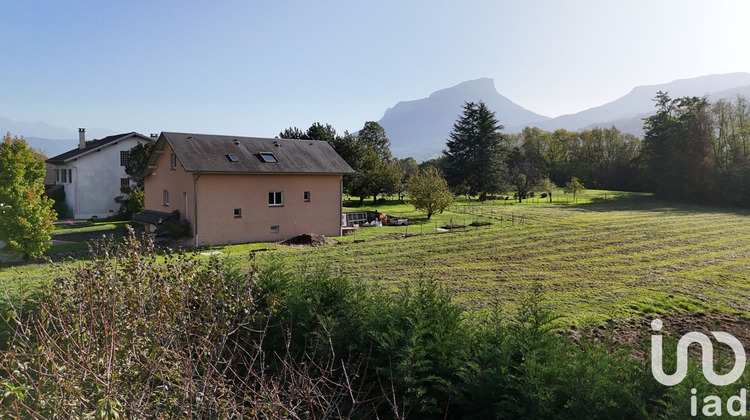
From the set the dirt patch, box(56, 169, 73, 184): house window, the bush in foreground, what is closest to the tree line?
box(56, 169, 73, 184): house window

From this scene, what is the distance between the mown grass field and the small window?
4.66 metres

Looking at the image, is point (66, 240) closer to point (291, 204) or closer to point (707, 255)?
point (291, 204)

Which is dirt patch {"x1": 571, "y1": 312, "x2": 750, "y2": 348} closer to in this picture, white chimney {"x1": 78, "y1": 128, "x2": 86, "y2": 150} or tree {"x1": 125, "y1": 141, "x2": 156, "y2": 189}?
tree {"x1": 125, "y1": 141, "x2": 156, "y2": 189}

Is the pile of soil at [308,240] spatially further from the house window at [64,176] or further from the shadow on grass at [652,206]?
the shadow on grass at [652,206]

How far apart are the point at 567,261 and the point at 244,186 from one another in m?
15.1

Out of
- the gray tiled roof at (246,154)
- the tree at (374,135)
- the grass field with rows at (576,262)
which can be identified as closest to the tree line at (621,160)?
the gray tiled roof at (246,154)

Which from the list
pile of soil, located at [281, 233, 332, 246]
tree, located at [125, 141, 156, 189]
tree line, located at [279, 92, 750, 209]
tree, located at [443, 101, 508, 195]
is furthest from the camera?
tree, located at [443, 101, 508, 195]

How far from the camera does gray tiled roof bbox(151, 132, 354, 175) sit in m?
20.6

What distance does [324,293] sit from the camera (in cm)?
680

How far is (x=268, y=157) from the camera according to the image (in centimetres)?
2278

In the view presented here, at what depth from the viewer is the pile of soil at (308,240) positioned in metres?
21.4

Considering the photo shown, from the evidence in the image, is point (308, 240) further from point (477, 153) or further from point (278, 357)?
point (477, 153)

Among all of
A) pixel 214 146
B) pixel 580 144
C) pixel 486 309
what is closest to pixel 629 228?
pixel 486 309

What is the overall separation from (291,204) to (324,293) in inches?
652
